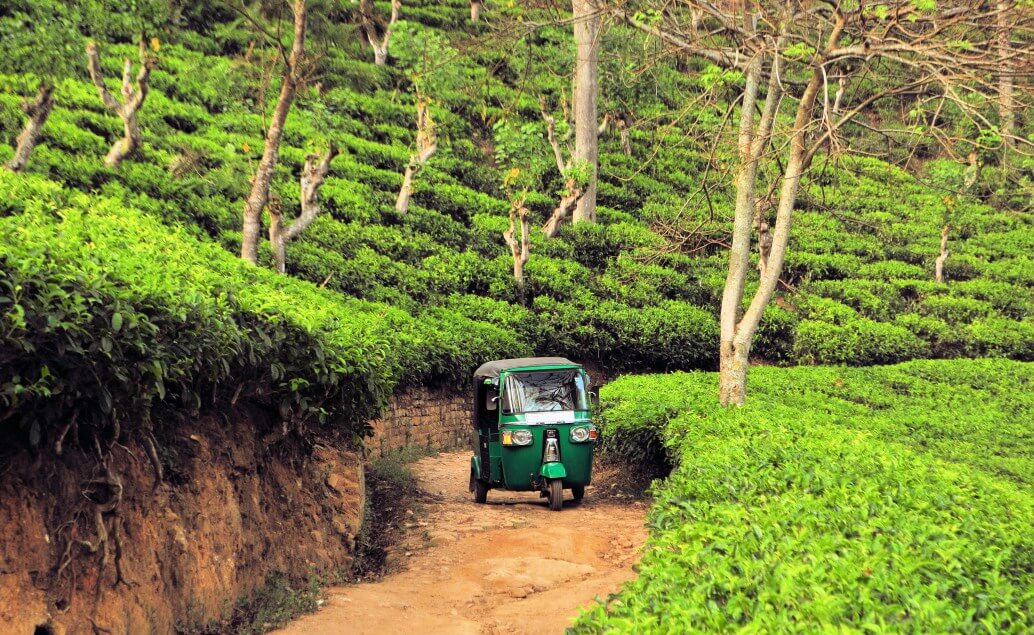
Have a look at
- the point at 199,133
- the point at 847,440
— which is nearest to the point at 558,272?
the point at 199,133

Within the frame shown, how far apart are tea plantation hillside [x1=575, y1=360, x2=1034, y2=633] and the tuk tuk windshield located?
139 cm

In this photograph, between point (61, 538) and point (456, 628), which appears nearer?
point (61, 538)

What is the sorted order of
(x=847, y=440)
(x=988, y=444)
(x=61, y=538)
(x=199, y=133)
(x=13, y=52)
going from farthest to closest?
(x=199, y=133), (x=13, y=52), (x=988, y=444), (x=847, y=440), (x=61, y=538)

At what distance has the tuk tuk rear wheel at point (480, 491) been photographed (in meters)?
12.1

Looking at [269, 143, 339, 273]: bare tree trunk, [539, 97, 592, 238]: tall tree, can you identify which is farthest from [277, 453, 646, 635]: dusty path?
[539, 97, 592, 238]: tall tree

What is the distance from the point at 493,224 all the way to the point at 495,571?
1514 centimetres

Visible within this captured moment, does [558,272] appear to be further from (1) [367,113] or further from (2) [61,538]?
(2) [61,538]

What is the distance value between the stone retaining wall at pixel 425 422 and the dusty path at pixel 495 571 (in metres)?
2.86

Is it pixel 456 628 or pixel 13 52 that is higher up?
pixel 13 52

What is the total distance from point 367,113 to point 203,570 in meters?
21.5

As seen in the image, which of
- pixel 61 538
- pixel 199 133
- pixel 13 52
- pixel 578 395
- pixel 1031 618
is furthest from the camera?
pixel 199 133

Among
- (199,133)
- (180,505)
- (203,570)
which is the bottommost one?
(203,570)

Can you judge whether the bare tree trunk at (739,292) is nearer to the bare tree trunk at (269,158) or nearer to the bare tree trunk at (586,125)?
the bare tree trunk at (269,158)

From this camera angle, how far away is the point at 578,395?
11766mm
